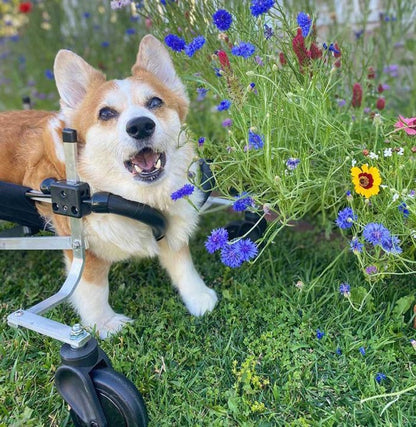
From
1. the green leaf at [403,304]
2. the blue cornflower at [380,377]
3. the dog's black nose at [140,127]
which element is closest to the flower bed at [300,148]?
the green leaf at [403,304]

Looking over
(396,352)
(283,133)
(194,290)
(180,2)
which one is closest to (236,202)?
(283,133)

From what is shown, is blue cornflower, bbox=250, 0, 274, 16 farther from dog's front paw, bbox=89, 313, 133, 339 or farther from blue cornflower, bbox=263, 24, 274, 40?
dog's front paw, bbox=89, 313, 133, 339

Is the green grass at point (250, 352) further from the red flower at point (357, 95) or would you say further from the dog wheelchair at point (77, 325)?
the red flower at point (357, 95)

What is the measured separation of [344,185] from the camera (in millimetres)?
1936

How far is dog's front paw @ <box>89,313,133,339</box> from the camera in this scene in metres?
1.99

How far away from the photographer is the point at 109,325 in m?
2.03

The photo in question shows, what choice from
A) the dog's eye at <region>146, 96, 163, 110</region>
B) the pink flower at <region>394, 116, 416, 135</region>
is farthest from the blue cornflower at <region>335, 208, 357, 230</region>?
the dog's eye at <region>146, 96, 163, 110</region>

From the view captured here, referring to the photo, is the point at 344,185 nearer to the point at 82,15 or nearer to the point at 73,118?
the point at 73,118

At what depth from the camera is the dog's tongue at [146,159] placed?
180 centimetres

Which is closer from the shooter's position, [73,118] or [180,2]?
[73,118]

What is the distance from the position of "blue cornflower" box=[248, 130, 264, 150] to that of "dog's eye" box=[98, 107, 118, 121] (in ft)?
1.76

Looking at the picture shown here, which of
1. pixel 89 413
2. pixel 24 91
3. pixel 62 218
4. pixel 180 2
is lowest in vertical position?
pixel 24 91

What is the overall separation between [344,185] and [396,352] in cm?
69

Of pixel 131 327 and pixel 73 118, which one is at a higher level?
pixel 73 118
